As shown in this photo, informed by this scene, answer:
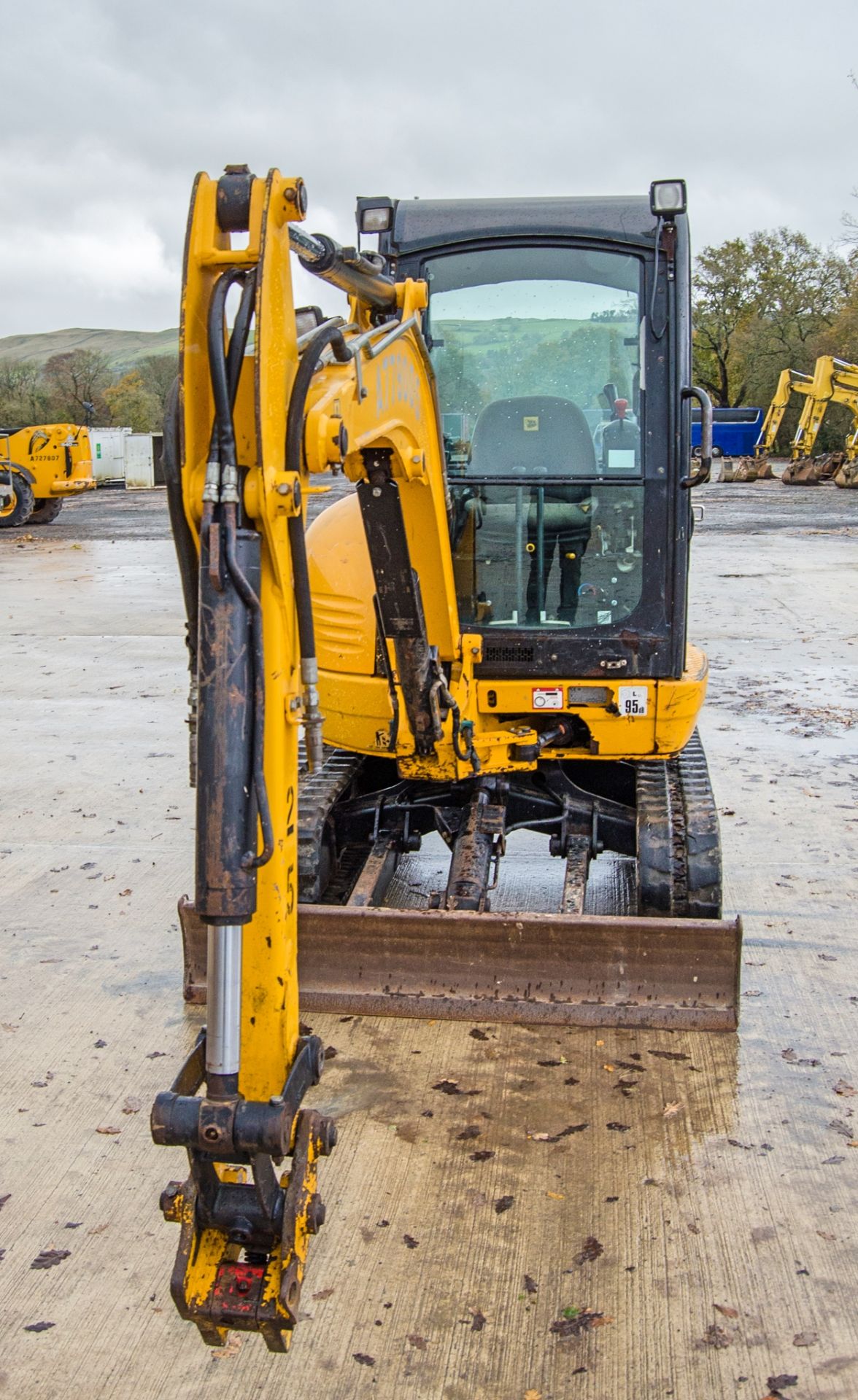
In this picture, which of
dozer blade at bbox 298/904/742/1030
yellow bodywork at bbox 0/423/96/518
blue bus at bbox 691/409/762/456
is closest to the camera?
dozer blade at bbox 298/904/742/1030

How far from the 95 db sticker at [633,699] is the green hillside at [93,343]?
157826 mm

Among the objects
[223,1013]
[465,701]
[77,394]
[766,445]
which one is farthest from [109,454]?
[223,1013]

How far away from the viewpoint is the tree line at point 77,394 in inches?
1928

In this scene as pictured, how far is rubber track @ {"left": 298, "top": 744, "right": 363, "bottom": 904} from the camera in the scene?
17.8ft

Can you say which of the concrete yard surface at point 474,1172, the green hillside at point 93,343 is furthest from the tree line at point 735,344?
the green hillside at point 93,343

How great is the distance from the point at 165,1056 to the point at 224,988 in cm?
205

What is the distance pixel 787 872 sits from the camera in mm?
6398

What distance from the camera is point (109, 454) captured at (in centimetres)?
3756

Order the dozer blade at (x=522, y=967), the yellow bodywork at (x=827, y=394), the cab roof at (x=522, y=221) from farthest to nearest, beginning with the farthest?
the yellow bodywork at (x=827, y=394) < the cab roof at (x=522, y=221) < the dozer blade at (x=522, y=967)

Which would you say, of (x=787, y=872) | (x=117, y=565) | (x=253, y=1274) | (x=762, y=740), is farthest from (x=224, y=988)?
(x=117, y=565)

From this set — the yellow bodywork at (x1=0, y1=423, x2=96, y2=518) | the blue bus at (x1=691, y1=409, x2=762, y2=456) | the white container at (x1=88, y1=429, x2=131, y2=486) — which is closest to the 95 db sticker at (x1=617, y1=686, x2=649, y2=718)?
the yellow bodywork at (x1=0, y1=423, x2=96, y2=518)

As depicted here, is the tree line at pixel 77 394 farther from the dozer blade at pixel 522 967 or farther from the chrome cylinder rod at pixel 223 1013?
the chrome cylinder rod at pixel 223 1013

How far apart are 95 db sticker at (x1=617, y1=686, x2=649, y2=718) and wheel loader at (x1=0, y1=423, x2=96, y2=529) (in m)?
22.2

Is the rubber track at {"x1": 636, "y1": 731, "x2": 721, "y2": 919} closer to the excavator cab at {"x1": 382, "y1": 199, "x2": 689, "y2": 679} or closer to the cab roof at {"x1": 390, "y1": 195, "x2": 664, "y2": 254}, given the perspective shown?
the excavator cab at {"x1": 382, "y1": 199, "x2": 689, "y2": 679}
